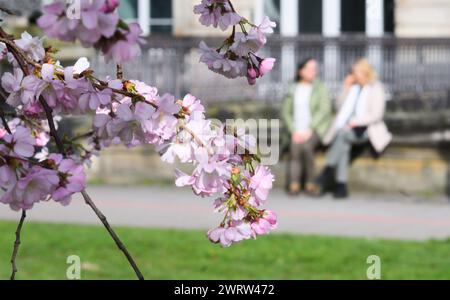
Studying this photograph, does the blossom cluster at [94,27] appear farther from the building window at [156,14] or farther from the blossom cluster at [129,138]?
the building window at [156,14]

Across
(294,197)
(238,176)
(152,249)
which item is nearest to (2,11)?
(238,176)

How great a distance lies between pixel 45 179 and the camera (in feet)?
8.71

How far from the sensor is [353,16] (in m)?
19.2

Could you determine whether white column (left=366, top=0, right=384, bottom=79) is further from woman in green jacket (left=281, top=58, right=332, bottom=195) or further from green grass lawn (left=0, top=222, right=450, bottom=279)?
green grass lawn (left=0, top=222, right=450, bottom=279)

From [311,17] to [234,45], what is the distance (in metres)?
16.6

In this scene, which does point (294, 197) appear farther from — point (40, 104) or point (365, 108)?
point (40, 104)

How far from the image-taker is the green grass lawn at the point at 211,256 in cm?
932

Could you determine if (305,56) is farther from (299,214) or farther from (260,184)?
(260,184)

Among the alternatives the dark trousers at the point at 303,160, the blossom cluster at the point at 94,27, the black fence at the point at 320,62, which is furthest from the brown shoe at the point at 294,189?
the blossom cluster at the point at 94,27

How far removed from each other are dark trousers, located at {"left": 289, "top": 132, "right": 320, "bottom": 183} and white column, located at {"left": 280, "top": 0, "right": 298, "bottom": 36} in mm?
4443

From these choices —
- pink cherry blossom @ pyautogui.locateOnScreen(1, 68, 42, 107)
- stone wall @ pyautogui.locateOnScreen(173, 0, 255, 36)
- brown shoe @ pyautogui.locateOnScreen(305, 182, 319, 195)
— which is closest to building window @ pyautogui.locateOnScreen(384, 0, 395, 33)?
stone wall @ pyautogui.locateOnScreen(173, 0, 255, 36)

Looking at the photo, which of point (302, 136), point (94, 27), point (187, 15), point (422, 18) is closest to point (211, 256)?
point (302, 136)

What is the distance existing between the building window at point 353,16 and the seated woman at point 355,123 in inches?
135

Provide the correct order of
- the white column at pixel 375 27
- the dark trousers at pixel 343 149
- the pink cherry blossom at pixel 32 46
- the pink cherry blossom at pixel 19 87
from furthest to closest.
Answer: the white column at pixel 375 27 < the dark trousers at pixel 343 149 < the pink cherry blossom at pixel 32 46 < the pink cherry blossom at pixel 19 87
